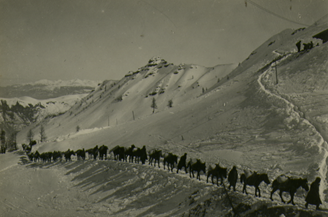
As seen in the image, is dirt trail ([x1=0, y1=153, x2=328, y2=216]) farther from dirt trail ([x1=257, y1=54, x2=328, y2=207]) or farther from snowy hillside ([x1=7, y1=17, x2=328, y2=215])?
dirt trail ([x1=257, y1=54, x2=328, y2=207])

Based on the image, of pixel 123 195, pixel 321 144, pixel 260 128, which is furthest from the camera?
pixel 260 128

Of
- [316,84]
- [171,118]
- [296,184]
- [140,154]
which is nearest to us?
[296,184]

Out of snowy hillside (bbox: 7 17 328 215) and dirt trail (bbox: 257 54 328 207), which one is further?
snowy hillside (bbox: 7 17 328 215)

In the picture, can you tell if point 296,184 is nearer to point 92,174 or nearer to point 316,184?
point 316,184

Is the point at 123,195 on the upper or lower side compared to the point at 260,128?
lower

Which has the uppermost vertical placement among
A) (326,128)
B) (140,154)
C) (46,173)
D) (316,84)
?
(316,84)

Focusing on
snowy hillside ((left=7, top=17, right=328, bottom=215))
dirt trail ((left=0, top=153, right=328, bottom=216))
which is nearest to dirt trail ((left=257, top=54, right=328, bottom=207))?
snowy hillside ((left=7, top=17, right=328, bottom=215))

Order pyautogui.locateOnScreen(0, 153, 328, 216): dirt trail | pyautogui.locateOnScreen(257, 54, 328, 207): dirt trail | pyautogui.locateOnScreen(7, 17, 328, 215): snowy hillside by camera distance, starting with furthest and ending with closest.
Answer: pyautogui.locateOnScreen(7, 17, 328, 215): snowy hillside
pyautogui.locateOnScreen(257, 54, 328, 207): dirt trail
pyautogui.locateOnScreen(0, 153, 328, 216): dirt trail

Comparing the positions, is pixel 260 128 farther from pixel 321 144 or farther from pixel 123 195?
pixel 123 195

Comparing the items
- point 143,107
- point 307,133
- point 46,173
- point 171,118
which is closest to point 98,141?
point 171,118

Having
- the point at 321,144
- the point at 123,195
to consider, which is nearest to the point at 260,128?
the point at 321,144

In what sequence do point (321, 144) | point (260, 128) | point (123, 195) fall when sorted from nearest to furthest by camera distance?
point (123, 195) < point (321, 144) < point (260, 128)
